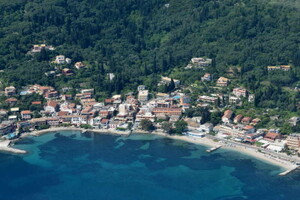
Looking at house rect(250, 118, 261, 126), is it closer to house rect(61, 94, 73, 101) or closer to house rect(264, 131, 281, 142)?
house rect(264, 131, 281, 142)

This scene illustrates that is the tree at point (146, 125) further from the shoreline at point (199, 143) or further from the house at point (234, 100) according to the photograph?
the house at point (234, 100)

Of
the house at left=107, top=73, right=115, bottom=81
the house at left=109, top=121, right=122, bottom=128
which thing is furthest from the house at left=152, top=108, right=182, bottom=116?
the house at left=107, top=73, right=115, bottom=81

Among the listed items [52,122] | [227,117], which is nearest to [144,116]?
[227,117]

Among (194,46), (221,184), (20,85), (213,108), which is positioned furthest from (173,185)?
(194,46)

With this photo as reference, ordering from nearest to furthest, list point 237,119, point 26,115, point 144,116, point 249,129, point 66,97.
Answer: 1. point 249,129
2. point 237,119
3. point 144,116
4. point 26,115
5. point 66,97

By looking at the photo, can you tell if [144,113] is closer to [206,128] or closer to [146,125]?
[146,125]

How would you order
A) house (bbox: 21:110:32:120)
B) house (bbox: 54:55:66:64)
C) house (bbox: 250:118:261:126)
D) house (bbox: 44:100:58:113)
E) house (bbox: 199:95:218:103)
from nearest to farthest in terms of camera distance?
1. house (bbox: 250:118:261:126)
2. house (bbox: 21:110:32:120)
3. house (bbox: 44:100:58:113)
4. house (bbox: 199:95:218:103)
5. house (bbox: 54:55:66:64)

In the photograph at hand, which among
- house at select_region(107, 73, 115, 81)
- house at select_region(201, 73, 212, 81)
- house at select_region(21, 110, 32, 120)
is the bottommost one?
house at select_region(21, 110, 32, 120)
